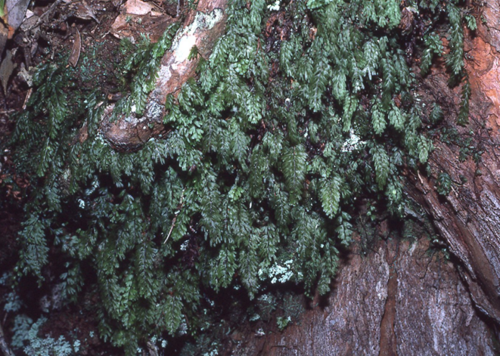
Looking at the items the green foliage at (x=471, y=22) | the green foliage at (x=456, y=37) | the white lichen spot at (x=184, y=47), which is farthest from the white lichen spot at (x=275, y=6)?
the green foliage at (x=471, y=22)

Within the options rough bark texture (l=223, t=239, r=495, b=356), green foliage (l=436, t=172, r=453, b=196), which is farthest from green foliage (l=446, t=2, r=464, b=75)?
rough bark texture (l=223, t=239, r=495, b=356)

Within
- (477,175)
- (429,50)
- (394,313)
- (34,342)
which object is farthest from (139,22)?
(394,313)

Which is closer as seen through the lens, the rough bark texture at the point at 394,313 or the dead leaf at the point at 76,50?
the dead leaf at the point at 76,50

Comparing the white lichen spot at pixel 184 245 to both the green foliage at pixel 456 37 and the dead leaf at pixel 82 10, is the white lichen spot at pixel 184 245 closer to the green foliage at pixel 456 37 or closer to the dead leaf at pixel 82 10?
the dead leaf at pixel 82 10

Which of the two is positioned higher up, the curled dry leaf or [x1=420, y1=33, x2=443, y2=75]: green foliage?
[x1=420, y1=33, x2=443, y2=75]: green foliage

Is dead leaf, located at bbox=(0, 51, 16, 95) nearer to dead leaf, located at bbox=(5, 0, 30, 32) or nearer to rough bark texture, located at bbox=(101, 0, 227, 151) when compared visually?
dead leaf, located at bbox=(5, 0, 30, 32)

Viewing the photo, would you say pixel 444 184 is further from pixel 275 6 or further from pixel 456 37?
pixel 275 6
